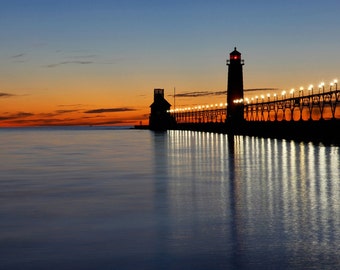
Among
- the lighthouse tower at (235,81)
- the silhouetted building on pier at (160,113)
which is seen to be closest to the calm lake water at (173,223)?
the lighthouse tower at (235,81)

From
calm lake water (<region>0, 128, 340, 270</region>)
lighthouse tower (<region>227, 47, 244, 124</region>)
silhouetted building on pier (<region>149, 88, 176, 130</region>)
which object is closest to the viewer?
calm lake water (<region>0, 128, 340, 270</region>)

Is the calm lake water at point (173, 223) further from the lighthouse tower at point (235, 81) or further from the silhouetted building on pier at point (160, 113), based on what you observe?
the silhouetted building on pier at point (160, 113)

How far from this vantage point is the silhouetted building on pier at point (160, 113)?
186 meters

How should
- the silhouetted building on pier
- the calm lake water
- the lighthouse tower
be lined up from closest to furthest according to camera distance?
the calm lake water, the lighthouse tower, the silhouetted building on pier

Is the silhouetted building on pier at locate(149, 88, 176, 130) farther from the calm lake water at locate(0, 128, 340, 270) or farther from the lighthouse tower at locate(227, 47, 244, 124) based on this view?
the calm lake water at locate(0, 128, 340, 270)

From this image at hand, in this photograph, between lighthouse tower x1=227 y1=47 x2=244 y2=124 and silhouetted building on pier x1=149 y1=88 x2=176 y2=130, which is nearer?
lighthouse tower x1=227 y1=47 x2=244 y2=124

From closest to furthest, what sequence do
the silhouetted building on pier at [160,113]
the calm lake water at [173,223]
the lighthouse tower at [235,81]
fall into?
the calm lake water at [173,223] < the lighthouse tower at [235,81] < the silhouetted building on pier at [160,113]

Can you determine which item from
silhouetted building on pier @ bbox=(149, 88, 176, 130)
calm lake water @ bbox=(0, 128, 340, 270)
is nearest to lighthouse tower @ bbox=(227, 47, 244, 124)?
silhouetted building on pier @ bbox=(149, 88, 176, 130)

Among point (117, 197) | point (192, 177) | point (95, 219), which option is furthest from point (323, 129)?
point (95, 219)

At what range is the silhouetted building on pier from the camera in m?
186

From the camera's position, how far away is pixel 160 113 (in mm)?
187750

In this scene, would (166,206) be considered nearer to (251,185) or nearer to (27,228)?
(27,228)

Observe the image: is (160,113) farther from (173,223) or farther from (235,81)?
(173,223)

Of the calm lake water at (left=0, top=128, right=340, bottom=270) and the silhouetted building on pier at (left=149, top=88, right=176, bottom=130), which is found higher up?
the silhouetted building on pier at (left=149, top=88, right=176, bottom=130)
